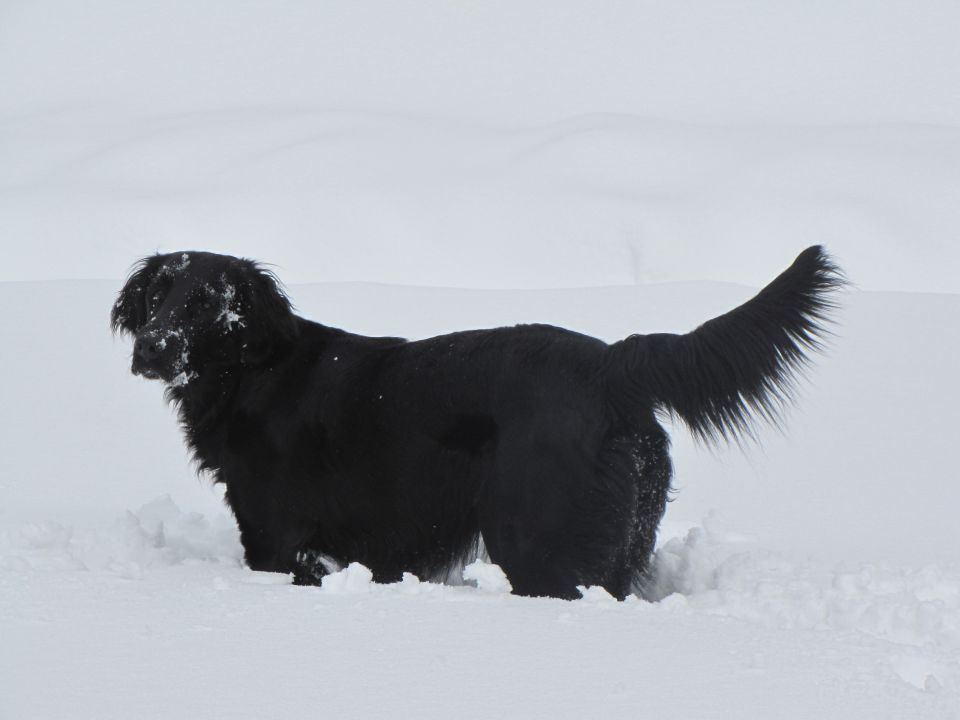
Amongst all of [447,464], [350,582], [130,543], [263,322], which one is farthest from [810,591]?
[130,543]

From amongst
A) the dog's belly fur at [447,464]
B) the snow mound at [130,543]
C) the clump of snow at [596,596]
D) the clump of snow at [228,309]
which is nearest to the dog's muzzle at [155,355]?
the clump of snow at [228,309]

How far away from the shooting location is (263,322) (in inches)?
147

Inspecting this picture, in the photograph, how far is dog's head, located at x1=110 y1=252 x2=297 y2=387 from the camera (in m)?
3.69

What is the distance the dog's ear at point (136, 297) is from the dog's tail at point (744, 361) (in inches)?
75.1

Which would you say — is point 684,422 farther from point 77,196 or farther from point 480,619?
point 77,196

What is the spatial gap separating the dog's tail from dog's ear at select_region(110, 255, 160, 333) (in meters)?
1.91

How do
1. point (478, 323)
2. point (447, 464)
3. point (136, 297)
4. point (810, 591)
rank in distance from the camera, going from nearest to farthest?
1. point (810, 591)
2. point (447, 464)
3. point (136, 297)
4. point (478, 323)

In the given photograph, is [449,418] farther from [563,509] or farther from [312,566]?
[312,566]

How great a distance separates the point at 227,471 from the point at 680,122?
12.3 m

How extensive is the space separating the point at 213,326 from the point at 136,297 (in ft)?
1.48

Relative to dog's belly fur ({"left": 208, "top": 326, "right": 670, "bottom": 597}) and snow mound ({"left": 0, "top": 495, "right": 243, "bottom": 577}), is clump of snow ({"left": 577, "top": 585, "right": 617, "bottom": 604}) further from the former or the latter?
snow mound ({"left": 0, "top": 495, "right": 243, "bottom": 577})

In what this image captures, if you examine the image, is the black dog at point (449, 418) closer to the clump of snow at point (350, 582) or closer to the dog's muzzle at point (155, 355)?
the dog's muzzle at point (155, 355)

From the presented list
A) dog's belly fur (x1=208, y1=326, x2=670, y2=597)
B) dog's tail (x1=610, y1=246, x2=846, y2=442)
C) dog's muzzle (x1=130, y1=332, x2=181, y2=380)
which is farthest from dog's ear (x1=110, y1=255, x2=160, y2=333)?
dog's tail (x1=610, y1=246, x2=846, y2=442)

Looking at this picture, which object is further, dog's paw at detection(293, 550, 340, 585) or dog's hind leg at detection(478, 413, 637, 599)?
dog's paw at detection(293, 550, 340, 585)
